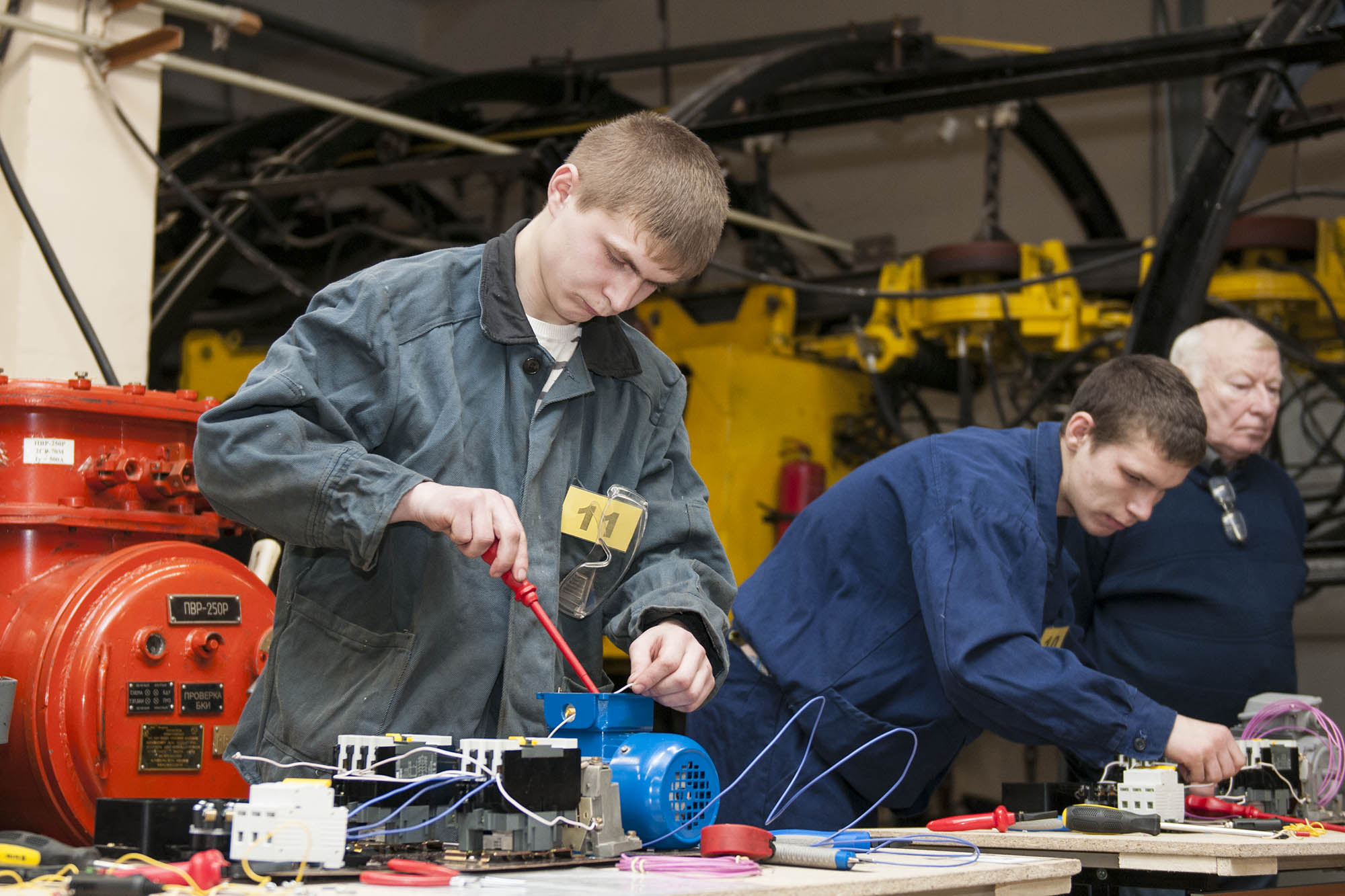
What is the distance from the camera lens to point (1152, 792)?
181cm

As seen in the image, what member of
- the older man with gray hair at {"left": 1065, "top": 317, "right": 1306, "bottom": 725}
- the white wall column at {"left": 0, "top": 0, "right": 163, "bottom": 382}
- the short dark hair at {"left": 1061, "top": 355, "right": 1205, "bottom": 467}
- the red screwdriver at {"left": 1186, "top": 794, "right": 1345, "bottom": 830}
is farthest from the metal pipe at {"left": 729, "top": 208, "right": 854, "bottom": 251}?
the red screwdriver at {"left": 1186, "top": 794, "right": 1345, "bottom": 830}

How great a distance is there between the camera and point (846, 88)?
404 centimetres

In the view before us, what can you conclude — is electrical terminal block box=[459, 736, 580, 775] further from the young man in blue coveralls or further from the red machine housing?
the red machine housing

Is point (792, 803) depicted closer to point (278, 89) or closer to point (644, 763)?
point (644, 763)

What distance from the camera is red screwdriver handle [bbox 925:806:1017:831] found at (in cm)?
177

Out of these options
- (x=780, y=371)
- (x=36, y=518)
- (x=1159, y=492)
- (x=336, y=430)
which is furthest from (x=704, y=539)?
(x=780, y=371)

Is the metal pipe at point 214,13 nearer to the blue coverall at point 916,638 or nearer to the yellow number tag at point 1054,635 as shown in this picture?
the blue coverall at point 916,638

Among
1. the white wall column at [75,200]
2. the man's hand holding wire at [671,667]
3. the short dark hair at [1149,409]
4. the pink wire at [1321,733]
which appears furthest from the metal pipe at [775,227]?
the man's hand holding wire at [671,667]

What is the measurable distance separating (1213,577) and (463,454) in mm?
1813

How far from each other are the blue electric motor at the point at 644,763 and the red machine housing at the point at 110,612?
2.82ft

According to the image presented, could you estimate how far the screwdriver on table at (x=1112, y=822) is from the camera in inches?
66.3

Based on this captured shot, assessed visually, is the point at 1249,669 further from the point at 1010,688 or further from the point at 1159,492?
the point at 1010,688

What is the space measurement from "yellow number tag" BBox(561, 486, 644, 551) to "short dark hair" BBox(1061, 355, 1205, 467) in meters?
0.92

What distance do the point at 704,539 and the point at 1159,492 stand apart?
2.98 feet
